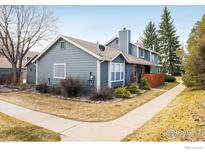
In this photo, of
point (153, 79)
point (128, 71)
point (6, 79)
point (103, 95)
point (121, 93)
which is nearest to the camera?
point (6, 79)

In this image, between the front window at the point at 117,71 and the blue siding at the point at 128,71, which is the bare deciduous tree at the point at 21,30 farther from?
the blue siding at the point at 128,71

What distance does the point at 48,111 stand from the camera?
16.1 feet

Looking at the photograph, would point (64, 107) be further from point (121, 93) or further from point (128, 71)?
point (128, 71)

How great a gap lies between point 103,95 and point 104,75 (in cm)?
129

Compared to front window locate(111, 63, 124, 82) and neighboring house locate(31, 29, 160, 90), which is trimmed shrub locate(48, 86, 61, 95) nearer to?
neighboring house locate(31, 29, 160, 90)

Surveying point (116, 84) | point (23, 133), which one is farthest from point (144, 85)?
point (23, 133)

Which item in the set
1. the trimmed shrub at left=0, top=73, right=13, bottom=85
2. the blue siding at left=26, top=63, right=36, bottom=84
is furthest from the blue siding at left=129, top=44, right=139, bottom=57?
the trimmed shrub at left=0, top=73, right=13, bottom=85

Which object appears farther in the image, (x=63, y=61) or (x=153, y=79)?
(x=153, y=79)

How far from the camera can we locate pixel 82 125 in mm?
4465

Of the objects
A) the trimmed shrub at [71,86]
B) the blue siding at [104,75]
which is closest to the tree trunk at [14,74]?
the trimmed shrub at [71,86]

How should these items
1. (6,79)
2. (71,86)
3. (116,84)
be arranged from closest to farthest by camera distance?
(71,86)
(6,79)
(116,84)

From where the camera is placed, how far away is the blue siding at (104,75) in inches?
265

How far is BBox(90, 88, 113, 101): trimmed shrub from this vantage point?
19.2 ft
